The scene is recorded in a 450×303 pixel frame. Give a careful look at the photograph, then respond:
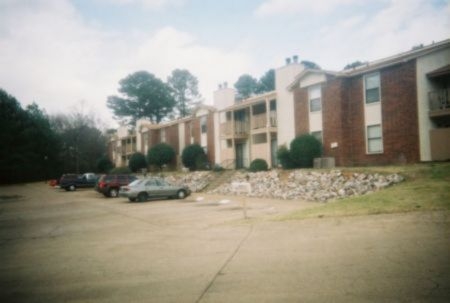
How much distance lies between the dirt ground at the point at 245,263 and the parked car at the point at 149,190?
34.8ft

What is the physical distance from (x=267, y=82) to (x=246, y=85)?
18.5 feet

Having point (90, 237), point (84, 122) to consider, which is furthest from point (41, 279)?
point (84, 122)

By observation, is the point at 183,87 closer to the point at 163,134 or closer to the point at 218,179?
the point at 163,134

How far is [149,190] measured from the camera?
22.4 m

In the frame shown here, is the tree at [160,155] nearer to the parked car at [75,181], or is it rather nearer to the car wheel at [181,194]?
the parked car at [75,181]

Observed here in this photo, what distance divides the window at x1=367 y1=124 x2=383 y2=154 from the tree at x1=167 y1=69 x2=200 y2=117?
185 feet

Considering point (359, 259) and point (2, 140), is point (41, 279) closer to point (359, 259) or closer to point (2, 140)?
Result: point (359, 259)

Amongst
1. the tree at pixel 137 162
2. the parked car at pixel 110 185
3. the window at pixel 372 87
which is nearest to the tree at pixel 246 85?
the tree at pixel 137 162

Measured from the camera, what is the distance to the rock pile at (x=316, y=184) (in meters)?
16.8

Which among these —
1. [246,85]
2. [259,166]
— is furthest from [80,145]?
[259,166]

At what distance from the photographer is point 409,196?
1169cm

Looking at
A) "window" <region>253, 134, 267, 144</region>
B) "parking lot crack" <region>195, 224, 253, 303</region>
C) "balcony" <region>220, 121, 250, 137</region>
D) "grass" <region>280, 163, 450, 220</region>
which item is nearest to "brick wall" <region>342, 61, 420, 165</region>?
"grass" <region>280, 163, 450, 220</region>

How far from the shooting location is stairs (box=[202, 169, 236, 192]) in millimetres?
27319

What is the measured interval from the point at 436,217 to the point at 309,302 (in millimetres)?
6203
